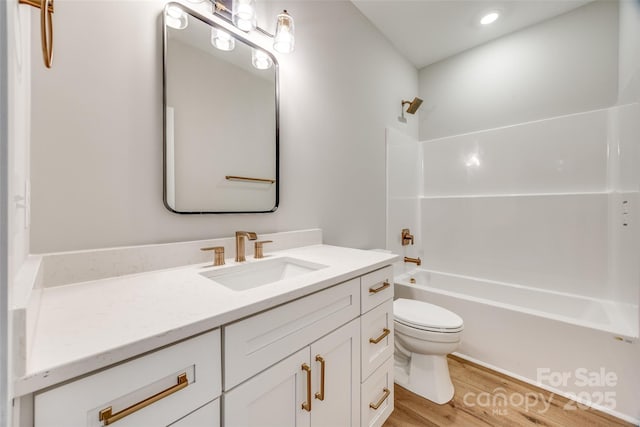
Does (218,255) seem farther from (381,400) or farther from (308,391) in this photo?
(381,400)

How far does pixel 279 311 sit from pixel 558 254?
7.72 ft

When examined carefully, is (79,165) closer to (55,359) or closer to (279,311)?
(55,359)

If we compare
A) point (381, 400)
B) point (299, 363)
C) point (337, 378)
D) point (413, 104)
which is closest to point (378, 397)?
point (381, 400)

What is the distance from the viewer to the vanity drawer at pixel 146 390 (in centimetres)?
42

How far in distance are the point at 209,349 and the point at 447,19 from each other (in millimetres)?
2662

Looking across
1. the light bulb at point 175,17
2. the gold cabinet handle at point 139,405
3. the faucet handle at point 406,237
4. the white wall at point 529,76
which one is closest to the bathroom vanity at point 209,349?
the gold cabinet handle at point 139,405

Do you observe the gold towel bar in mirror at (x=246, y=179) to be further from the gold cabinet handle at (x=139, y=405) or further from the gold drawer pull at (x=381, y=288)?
the gold cabinet handle at (x=139, y=405)

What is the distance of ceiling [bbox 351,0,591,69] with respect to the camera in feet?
6.15

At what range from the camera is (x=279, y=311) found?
73 cm

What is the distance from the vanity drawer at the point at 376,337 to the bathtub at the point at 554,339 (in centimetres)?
93

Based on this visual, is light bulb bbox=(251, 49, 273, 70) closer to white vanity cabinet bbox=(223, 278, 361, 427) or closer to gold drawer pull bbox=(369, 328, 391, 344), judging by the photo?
white vanity cabinet bbox=(223, 278, 361, 427)

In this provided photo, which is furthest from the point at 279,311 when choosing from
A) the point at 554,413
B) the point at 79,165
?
the point at 554,413

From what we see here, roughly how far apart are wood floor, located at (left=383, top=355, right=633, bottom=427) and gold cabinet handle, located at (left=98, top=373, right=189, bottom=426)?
1.23m

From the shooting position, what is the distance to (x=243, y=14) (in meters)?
1.14
